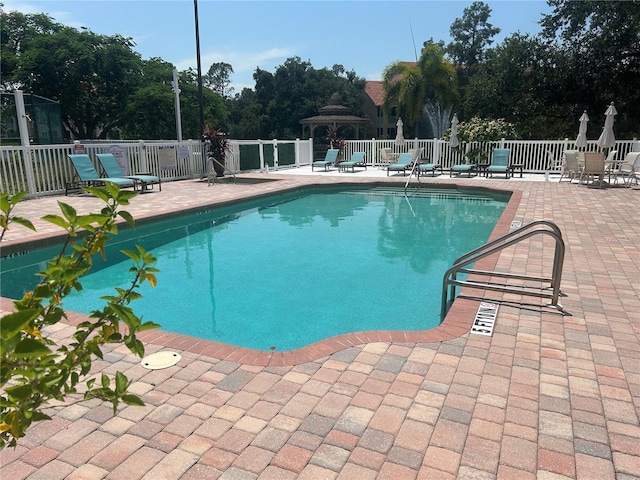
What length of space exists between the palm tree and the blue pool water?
55.9 ft

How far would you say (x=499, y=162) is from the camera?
605 inches

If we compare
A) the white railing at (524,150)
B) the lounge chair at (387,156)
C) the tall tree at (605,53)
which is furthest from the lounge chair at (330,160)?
the tall tree at (605,53)

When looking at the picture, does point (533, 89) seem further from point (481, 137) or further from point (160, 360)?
point (160, 360)

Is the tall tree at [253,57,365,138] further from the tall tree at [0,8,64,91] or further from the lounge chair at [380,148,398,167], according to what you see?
the lounge chair at [380,148,398,167]

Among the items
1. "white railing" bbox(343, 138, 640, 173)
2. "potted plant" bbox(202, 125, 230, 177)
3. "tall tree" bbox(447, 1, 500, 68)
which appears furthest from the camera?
"tall tree" bbox(447, 1, 500, 68)

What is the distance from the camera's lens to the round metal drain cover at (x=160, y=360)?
2.86 m

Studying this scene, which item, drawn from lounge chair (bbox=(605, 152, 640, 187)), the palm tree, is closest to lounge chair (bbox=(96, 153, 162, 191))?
lounge chair (bbox=(605, 152, 640, 187))

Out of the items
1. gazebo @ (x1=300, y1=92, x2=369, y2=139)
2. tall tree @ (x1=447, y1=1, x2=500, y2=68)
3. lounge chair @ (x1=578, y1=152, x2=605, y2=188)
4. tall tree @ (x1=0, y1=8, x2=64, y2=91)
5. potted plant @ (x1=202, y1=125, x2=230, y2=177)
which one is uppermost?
tall tree @ (x1=447, y1=1, x2=500, y2=68)

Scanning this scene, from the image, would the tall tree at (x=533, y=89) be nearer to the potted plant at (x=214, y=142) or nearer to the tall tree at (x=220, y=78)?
the potted plant at (x=214, y=142)

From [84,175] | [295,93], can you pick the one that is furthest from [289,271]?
[295,93]

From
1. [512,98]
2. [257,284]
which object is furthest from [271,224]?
[512,98]

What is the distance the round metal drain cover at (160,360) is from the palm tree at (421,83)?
2410cm

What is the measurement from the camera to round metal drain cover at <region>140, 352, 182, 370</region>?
2.86m

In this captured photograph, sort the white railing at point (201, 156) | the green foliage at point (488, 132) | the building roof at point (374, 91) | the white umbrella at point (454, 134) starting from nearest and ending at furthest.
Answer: the white railing at point (201, 156) < the white umbrella at point (454, 134) < the green foliage at point (488, 132) < the building roof at point (374, 91)
